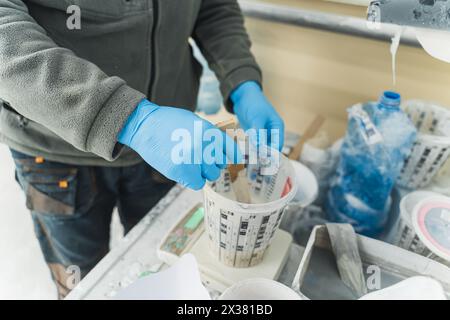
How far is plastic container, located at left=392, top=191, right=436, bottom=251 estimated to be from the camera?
61cm

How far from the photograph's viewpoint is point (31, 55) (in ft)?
1.74

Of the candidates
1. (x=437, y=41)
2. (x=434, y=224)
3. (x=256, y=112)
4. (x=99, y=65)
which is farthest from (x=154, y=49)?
(x=434, y=224)

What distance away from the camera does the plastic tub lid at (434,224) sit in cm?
57

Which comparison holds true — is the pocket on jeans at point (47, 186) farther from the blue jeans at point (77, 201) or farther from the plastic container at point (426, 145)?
the plastic container at point (426, 145)

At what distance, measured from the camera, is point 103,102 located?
524 mm

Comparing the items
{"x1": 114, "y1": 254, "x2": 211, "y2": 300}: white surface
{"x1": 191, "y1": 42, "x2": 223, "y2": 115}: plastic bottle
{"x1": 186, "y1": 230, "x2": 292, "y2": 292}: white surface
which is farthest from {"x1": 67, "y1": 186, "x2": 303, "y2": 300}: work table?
{"x1": 191, "y1": 42, "x2": 223, "y2": 115}: plastic bottle

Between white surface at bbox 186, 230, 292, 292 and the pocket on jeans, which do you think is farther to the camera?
the pocket on jeans

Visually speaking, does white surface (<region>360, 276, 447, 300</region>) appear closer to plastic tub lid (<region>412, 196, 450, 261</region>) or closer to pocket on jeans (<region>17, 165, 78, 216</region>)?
plastic tub lid (<region>412, 196, 450, 261</region>)

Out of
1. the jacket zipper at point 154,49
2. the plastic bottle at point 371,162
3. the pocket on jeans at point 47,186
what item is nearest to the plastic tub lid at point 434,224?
the plastic bottle at point 371,162

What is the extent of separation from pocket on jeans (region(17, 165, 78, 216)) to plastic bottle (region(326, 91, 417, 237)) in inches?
24.3

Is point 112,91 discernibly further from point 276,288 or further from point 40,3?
point 276,288
